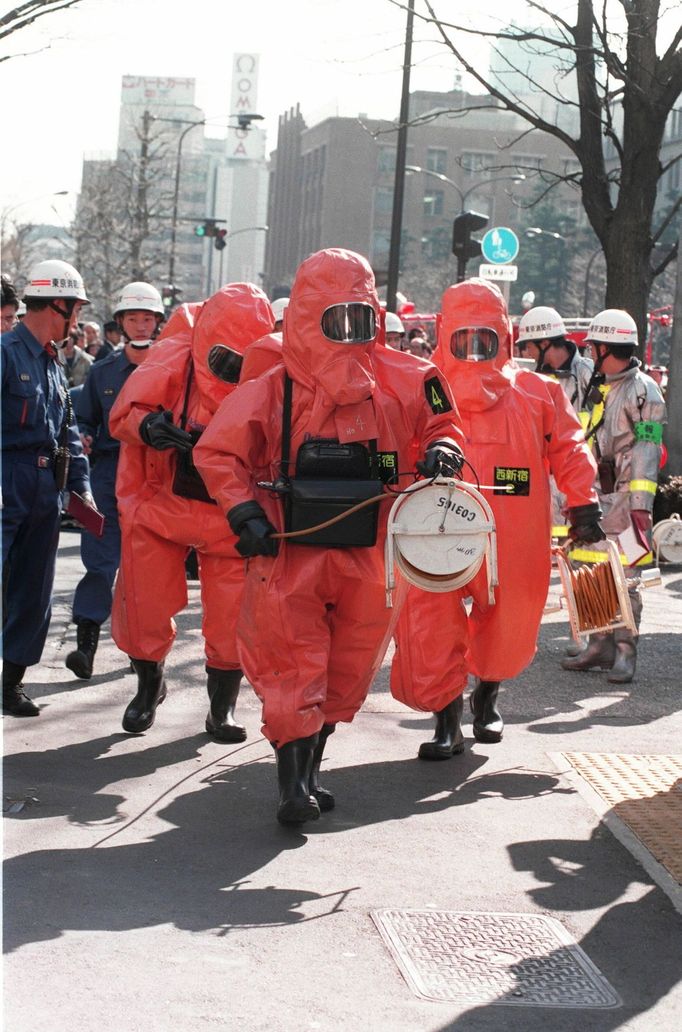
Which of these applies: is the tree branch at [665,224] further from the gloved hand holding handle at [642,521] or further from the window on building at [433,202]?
the window on building at [433,202]

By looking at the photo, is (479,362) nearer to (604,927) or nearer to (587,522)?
(587,522)

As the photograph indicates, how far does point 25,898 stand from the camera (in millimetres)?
4711

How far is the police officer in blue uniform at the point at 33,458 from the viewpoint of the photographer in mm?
7113

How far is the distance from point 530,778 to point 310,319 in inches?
84.3

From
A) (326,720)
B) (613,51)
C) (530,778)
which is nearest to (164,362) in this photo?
(326,720)

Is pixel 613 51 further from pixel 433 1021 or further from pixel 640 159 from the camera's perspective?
pixel 433 1021

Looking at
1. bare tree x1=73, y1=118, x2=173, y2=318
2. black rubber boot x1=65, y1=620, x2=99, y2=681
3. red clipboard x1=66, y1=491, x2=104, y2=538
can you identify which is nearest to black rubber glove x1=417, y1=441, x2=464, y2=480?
red clipboard x1=66, y1=491, x2=104, y2=538

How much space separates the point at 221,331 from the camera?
271 inches

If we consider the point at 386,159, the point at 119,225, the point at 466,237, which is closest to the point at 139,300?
the point at 466,237

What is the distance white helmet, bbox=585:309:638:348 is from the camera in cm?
900

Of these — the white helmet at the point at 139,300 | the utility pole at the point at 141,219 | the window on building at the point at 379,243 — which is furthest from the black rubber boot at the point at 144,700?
the window on building at the point at 379,243

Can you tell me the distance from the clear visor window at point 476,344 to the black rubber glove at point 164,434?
123cm

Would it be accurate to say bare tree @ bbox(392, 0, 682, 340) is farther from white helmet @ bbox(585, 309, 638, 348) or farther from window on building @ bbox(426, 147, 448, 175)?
window on building @ bbox(426, 147, 448, 175)

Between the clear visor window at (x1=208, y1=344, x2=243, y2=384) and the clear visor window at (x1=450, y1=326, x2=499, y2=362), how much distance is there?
3.10ft
